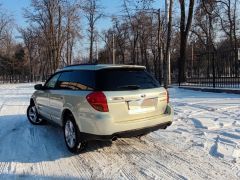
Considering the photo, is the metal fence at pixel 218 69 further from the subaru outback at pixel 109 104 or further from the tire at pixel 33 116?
the subaru outback at pixel 109 104

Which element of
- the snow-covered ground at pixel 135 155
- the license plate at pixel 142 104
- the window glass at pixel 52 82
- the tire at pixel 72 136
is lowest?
the snow-covered ground at pixel 135 155

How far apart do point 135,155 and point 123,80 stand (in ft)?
4.56

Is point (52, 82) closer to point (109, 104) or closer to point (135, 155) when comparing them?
point (109, 104)

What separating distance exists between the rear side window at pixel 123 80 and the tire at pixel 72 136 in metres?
0.94

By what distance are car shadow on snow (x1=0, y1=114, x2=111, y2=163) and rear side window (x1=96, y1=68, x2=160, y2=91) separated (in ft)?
4.55

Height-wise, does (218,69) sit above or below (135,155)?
above

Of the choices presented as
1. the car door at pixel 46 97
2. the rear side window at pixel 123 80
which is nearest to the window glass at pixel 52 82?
the car door at pixel 46 97

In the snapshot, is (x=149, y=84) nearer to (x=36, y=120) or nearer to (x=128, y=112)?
(x=128, y=112)

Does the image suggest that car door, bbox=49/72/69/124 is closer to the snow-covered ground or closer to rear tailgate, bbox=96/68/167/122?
the snow-covered ground

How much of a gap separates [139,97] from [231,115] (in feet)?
14.9

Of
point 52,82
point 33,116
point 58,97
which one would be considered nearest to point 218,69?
point 33,116

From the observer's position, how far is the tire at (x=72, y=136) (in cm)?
618

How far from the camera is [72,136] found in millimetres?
6367

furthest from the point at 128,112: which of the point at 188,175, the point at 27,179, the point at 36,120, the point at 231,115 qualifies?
→ the point at 231,115
